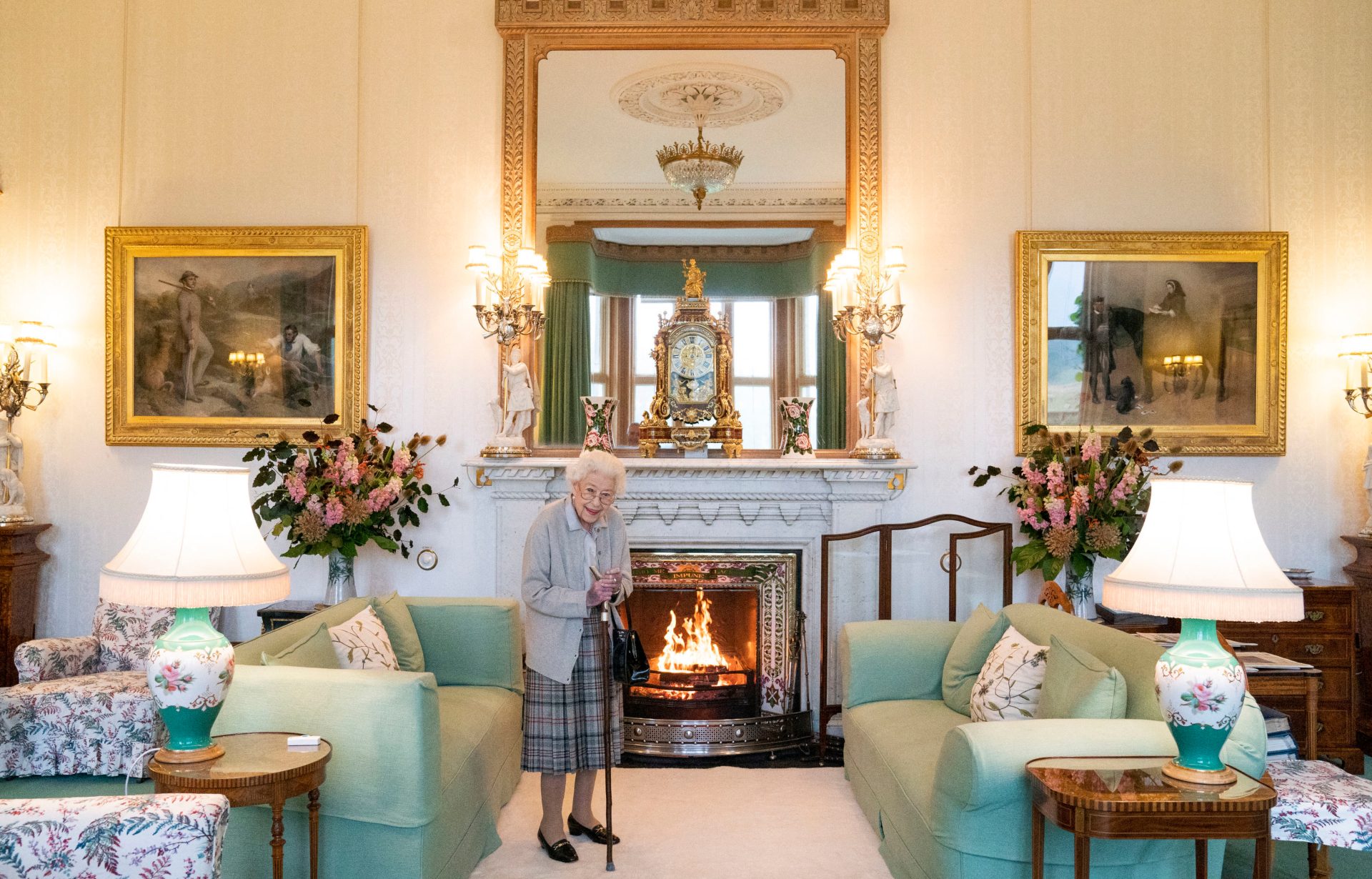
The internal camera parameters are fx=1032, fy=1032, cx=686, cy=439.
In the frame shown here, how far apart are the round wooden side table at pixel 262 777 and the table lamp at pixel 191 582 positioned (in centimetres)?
6

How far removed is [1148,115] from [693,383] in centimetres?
285

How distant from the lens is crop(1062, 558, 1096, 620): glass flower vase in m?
5.06

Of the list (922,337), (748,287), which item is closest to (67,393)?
(748,287)

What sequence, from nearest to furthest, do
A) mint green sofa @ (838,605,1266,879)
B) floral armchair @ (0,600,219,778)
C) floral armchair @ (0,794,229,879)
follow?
floral armchair @ (0,794,229,879), mint green sofa @ (838,605,1266,879), floral armchair @ (0,600,219,778)

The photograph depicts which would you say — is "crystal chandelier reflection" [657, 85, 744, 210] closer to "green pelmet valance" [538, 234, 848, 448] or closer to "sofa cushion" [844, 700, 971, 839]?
"green pelmet valance" [538, 234, 848, 448]

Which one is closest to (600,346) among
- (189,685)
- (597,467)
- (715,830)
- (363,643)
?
(597,467)

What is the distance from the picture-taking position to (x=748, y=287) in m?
5.64

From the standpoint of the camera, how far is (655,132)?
222 inches

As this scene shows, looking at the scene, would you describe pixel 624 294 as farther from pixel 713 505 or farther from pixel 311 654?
pixel 311 654

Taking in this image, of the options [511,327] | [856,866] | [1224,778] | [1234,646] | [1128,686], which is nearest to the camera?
[1224,778]

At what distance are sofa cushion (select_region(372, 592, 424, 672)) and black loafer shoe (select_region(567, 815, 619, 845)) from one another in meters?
0.92

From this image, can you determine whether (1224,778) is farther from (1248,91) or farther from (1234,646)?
(1248,91)

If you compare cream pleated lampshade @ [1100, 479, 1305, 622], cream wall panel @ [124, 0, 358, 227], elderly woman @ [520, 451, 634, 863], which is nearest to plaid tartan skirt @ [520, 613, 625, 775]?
elderly woman @ [520, 451, 634, 863]

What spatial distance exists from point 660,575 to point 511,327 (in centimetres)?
153
